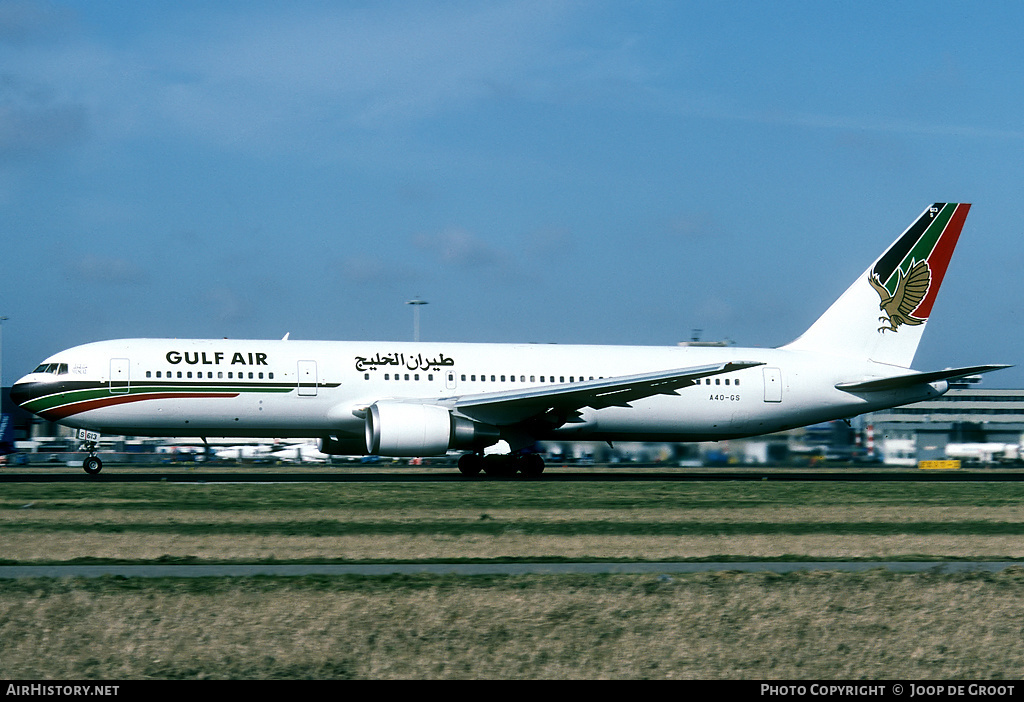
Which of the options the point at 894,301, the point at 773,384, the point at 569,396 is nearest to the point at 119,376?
the point at 569,396

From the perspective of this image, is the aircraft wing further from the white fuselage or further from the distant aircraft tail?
the distant aircraft tail

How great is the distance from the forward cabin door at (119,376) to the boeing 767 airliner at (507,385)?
0.04m

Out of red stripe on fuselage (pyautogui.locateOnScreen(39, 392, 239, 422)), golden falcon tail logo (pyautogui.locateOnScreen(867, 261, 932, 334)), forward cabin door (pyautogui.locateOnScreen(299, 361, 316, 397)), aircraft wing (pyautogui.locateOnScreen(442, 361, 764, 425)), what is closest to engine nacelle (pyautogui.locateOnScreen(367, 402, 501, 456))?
aircraft wing (pyautogui.locateOnScreen(442, 361, 764, 425))

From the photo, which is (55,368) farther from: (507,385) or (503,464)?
(503,464)

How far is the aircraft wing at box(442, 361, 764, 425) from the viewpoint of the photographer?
110ft

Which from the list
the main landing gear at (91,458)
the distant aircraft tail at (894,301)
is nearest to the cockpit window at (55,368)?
the main landing gear at (91,458)

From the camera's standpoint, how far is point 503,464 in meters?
35.4

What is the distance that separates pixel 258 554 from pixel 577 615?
5.98m

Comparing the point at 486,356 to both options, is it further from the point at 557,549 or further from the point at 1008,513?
the point at 557,549

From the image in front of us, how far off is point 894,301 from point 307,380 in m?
20.0

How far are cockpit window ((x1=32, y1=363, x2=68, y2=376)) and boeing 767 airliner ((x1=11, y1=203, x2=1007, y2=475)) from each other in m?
0.05

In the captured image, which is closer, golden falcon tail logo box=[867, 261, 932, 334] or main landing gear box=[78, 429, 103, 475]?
main landing gear box=[78, 429, 103, 475]

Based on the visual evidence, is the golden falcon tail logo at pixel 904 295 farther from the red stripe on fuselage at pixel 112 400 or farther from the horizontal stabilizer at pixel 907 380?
the red stripe on fuselage at pixel 112 400

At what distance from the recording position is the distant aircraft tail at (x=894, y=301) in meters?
39.2
